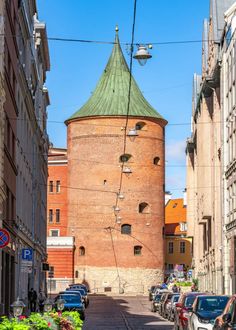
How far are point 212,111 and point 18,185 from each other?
79.6 feet

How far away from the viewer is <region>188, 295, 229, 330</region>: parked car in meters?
20.6

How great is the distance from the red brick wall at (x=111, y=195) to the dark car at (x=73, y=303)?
1831 inches

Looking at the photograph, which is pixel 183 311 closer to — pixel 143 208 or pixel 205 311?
pixel 205 311

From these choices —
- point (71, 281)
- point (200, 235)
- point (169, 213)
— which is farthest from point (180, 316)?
point (169, 213)

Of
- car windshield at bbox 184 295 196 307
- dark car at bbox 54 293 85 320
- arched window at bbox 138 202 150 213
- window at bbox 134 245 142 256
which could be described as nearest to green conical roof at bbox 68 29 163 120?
arched window at bbox 138 202 150 213

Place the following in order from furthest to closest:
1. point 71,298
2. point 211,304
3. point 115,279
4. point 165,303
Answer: point 115,279, point 165,303, point 71,298, point 211,304

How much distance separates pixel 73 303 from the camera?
129 ft

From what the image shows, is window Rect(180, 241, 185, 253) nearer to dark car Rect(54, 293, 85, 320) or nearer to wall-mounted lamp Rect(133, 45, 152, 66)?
dark car Rect(54, 293, 85, 320)

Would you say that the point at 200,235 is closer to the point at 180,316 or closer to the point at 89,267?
the point at 89,267

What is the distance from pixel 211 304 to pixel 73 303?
17.6 metres

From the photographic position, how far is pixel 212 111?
62406 mm

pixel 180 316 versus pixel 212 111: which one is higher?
pixel 212 111

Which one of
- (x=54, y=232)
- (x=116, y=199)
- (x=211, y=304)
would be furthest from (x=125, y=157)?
(x=211, y=304)

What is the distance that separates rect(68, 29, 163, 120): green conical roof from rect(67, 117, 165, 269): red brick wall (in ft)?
4.48
